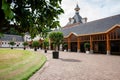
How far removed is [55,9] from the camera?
483 cm

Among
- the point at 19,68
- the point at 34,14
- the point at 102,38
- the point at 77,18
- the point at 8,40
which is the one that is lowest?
the point at 19,68

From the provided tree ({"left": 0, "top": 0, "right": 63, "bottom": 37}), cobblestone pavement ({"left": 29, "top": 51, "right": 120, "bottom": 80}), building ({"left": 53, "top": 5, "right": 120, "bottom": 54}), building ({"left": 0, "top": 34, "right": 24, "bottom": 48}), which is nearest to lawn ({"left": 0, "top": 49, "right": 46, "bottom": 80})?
cobblestone pavement ({"left": 29, "top": 51, "right": 120, "bottom": 80})

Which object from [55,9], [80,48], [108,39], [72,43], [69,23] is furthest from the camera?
[69,23]

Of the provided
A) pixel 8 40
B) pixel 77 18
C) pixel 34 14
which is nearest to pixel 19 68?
pixel 34 14

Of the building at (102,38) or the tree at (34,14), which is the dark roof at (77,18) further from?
the tree at (34,14)

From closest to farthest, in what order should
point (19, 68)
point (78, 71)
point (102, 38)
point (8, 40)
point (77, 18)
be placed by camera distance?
point (78, 71), point (19, 68), point (102, 38), point (77, 18), point (8, 40)

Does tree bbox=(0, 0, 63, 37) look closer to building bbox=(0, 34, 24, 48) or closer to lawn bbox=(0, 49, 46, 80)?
lawn bbox=(0, 49, 46, 80)

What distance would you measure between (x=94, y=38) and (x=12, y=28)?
30225 millimetres

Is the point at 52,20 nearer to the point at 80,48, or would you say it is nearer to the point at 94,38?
the point at 94,38

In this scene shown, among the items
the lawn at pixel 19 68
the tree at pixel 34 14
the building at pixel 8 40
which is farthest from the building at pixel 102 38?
the building at pixel 8 40

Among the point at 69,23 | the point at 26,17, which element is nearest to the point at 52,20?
the point at 26,17

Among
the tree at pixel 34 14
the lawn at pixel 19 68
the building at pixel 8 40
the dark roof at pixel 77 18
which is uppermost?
the dark roof at pixel 77 18

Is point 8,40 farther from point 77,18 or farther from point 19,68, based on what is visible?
point 19,68

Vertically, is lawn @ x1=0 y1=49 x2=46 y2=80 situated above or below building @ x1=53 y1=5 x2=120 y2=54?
below
